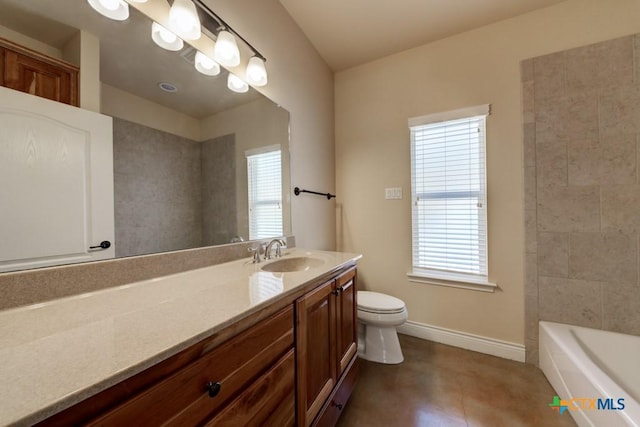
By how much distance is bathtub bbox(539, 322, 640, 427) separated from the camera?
99 centimetres

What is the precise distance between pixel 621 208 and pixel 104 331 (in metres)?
2.60

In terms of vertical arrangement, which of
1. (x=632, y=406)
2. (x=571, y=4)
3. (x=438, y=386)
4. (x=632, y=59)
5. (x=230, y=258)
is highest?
(x=571, y=4)

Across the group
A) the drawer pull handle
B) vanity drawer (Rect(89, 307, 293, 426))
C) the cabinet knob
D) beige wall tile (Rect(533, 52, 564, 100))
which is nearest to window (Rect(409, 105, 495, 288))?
beige wall tile (Rect(533, 52, 564, 100))

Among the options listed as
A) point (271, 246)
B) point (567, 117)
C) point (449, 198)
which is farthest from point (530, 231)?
point (271, 246)

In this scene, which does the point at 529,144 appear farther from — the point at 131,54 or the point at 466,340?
the point at 131,54

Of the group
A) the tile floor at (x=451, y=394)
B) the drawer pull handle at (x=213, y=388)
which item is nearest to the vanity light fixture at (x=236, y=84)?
the drawer pull handle at (x=213, y=388)

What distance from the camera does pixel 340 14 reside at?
5.97ft

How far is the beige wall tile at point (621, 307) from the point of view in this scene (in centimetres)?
149

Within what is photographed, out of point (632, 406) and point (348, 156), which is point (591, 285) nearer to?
point (632, 406)

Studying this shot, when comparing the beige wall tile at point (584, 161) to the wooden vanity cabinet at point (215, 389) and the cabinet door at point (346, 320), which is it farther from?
the wooden vanity cabinet at point (215, 389)

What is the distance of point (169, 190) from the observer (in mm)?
1046

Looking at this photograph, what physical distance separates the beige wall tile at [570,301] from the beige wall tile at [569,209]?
0.37m

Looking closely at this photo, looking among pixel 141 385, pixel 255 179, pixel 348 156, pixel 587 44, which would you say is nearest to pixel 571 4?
pixel 587 44

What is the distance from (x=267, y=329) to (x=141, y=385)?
0.35m
